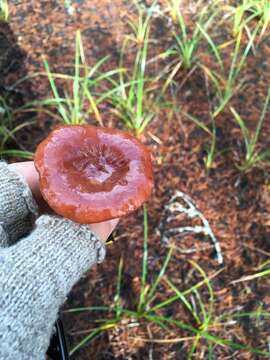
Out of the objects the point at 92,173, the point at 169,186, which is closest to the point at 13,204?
the point at 92,173

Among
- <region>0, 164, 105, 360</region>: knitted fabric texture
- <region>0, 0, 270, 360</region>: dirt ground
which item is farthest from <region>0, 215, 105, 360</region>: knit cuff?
<region>0, 0, 270, 360</region>: dirt ground

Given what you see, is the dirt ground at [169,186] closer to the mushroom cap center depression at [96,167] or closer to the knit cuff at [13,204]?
the knit cuff at [13,204]

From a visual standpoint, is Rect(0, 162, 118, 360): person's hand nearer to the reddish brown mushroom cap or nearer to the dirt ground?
the reddish brown mushroom cap

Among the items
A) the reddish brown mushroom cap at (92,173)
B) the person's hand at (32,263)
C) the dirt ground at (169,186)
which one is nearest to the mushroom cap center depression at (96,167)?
the reddish brown mushroom cap at (92,173)

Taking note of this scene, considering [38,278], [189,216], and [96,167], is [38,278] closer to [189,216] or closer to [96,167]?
[96,167]

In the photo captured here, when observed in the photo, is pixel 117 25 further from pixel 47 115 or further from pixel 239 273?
pixel 239 273

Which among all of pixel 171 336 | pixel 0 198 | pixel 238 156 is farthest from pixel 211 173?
pixel 0 198
